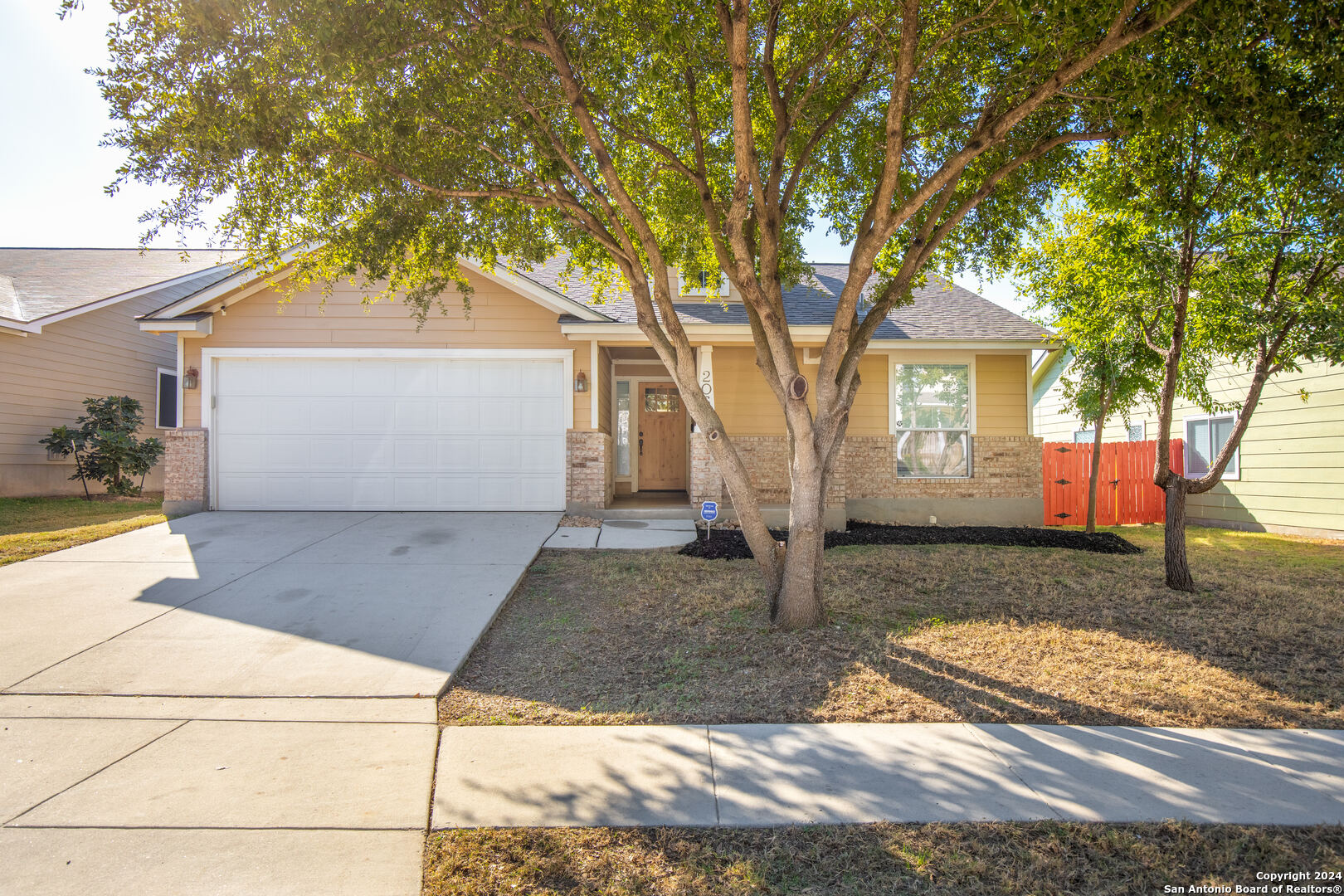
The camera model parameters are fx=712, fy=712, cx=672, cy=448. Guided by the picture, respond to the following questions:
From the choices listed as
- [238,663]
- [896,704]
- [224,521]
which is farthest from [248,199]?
[896,704]

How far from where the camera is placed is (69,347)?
1345cm

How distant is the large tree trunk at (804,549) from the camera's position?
18.1 ft

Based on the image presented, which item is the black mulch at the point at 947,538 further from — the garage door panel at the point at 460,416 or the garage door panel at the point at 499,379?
the garage door panel at the point at 460,416

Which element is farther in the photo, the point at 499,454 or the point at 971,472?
the point at 971,472

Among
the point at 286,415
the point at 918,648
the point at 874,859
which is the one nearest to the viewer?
the point at 874,859

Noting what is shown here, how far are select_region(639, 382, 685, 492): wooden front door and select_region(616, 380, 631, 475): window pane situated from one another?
28 centimetres

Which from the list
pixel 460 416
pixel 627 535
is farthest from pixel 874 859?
pixel 460 416

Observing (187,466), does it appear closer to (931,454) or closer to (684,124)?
(684,124)

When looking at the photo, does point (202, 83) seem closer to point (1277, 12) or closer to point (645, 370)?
point (1277, 12)

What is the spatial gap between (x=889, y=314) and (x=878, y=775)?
940 centimetres

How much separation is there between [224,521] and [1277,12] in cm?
1178

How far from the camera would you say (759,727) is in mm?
4023

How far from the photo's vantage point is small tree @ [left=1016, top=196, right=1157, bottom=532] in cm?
949

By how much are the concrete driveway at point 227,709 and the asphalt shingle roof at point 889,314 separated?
5112mm
